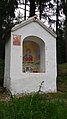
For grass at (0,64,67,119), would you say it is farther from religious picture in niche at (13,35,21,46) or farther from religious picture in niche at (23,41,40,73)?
religious picture in niche at (23,41,40,73)

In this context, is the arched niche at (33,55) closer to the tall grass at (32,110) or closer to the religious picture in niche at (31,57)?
the religious picture in niche at (31,57)

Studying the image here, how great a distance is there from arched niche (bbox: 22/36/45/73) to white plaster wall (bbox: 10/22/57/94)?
34 cm

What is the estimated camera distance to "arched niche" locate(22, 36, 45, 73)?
1316cm

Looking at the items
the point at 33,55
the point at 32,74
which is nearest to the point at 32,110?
the point at 32,74

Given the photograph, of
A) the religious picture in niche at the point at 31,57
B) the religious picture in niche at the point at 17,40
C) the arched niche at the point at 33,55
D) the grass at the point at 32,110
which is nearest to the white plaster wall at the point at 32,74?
the religious picture in niche at the point at 17,40

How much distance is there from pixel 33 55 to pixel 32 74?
146cm

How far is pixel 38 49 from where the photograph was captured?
13766 mm

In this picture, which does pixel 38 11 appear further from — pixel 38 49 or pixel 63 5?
pixel 38 49

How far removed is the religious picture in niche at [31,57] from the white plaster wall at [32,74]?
83 centimetres

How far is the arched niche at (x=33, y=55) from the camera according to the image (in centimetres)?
1316

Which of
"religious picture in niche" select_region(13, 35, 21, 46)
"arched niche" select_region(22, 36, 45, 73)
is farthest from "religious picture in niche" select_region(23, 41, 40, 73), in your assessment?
"religious picture in niche" select_region(13, 35, 21, 46)

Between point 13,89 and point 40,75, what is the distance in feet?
4.40

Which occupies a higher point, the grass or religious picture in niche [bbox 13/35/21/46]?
religious picture in niche [bbox 13/35/21/46]

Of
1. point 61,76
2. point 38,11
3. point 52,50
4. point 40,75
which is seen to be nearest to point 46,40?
point 52,50
